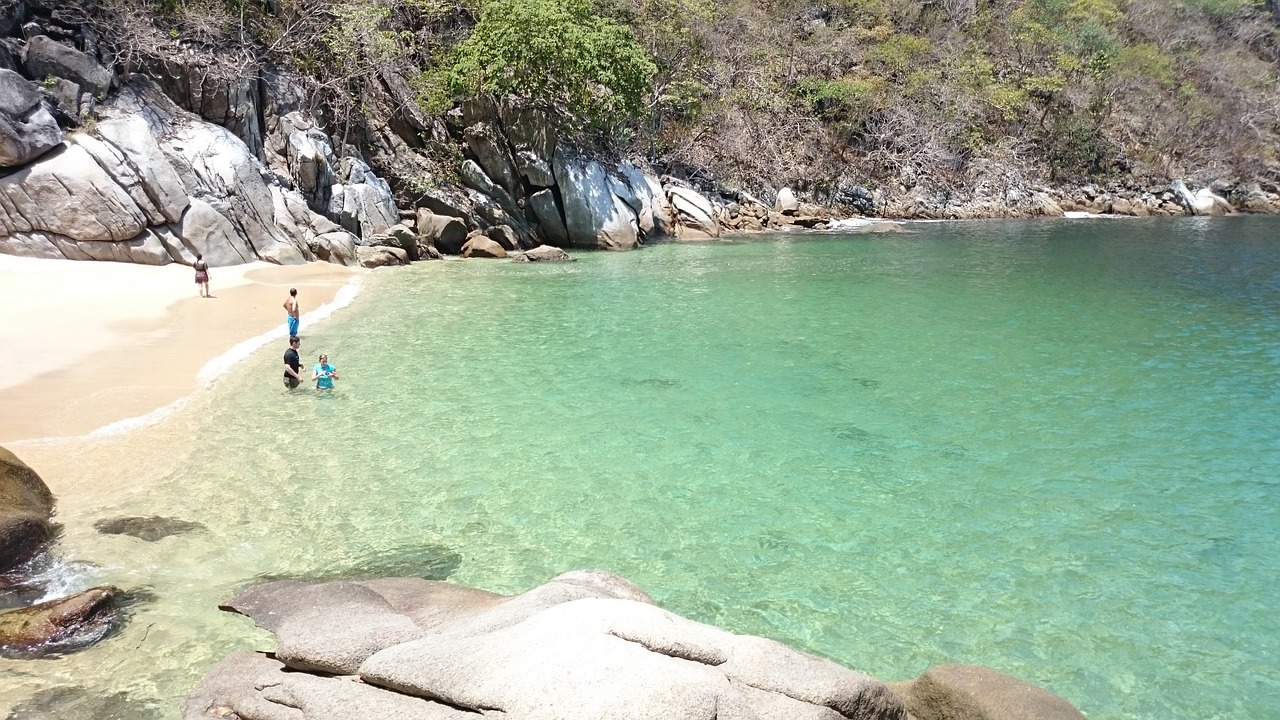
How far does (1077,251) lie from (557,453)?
100 feet

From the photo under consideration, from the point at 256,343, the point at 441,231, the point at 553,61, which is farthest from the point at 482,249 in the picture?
the point at 256,343

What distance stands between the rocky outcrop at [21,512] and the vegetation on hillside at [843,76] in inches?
949

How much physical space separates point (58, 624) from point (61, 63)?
22858mm

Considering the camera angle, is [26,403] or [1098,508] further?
[26,403]

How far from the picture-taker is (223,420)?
1204 centimetres

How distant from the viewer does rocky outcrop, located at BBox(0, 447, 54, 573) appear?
24.5 ft

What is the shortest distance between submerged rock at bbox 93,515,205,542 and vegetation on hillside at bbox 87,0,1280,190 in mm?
24442

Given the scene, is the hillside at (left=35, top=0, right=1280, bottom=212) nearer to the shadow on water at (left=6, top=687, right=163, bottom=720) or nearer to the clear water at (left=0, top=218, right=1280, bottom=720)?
the clear water at (left=0, top=218, right=1280, bottom=720)

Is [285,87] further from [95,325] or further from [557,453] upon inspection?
[557,453]

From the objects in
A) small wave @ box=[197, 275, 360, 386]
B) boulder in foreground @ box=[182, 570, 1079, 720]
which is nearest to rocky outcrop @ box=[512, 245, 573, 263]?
small wave @ box=[197, 275, 360, 386]

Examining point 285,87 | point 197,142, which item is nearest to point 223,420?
point 197,142

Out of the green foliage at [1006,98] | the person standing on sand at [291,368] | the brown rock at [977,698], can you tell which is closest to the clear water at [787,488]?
the person standing on sand at [291,368]

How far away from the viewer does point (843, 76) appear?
1983 inches

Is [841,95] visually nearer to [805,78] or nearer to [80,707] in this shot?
[805,78]
